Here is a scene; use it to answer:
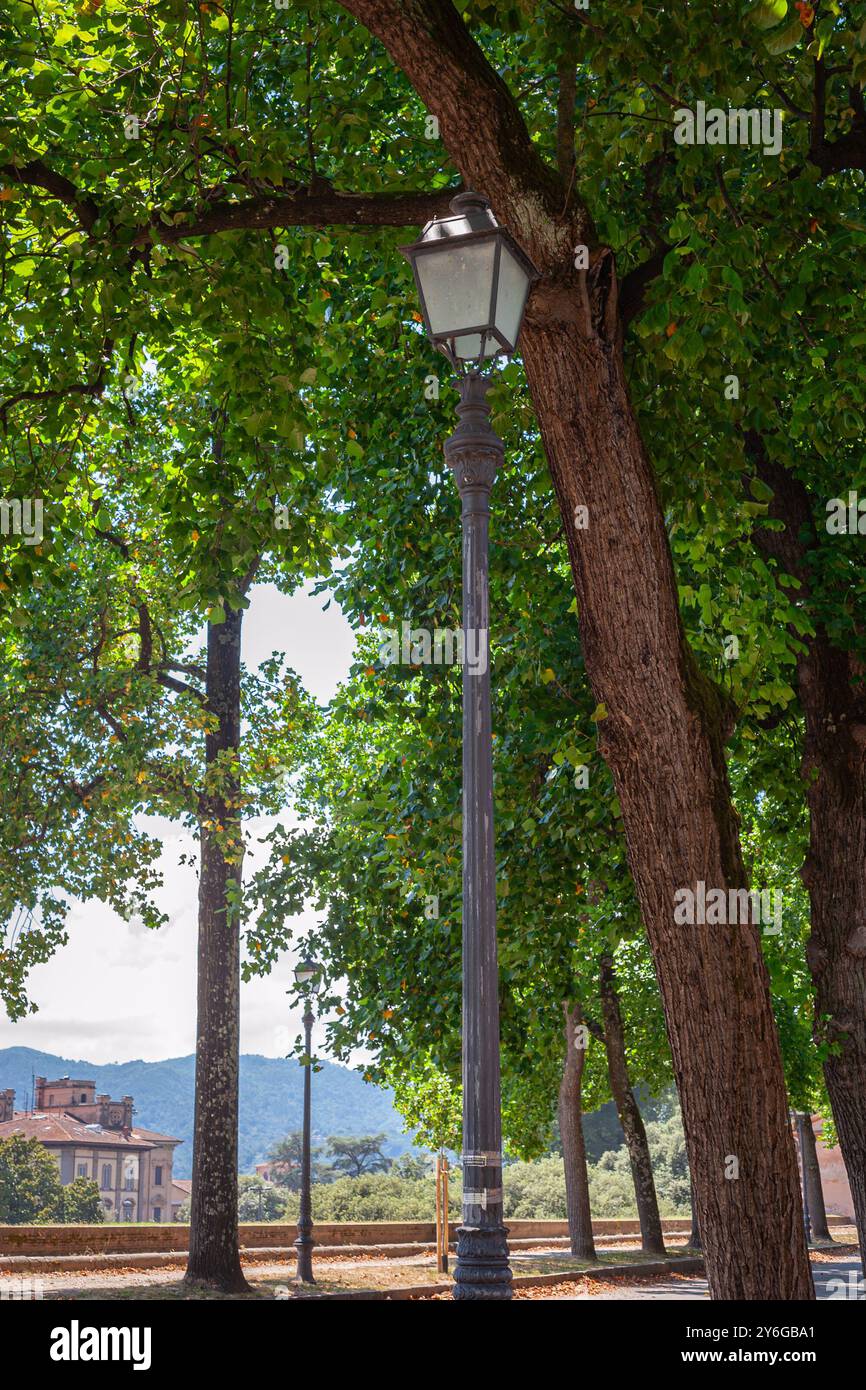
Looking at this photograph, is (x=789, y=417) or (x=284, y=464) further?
(x=789, y=417)

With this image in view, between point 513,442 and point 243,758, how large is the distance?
1116cm

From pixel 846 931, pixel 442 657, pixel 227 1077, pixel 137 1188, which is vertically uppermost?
pixel 442 657

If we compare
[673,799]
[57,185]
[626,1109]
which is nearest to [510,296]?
[673,799]

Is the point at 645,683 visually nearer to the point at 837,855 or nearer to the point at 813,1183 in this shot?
the point at 837,855

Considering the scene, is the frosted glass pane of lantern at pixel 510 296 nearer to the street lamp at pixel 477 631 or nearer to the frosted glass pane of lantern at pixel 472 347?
the street lamp at pixel 477 631

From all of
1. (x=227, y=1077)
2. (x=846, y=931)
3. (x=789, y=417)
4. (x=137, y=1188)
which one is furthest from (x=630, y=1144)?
(x=137, y=1188)

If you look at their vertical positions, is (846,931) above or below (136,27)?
below

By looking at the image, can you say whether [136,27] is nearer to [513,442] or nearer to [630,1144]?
[513,442]

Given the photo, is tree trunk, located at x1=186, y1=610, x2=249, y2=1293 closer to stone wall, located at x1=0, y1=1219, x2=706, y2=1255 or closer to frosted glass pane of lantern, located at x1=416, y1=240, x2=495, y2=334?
stone wall, located at x1=0, y1=1219, x2=706, y2=1255

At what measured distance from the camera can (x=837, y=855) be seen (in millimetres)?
10680

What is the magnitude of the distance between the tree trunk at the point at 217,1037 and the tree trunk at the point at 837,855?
27.5ft

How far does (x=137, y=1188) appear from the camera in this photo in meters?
110

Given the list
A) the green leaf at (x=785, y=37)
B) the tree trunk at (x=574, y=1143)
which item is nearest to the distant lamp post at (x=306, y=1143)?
the tree trunk at (x=574, y=1143)

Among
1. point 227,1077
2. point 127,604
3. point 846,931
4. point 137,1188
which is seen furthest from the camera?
point 137,1188
